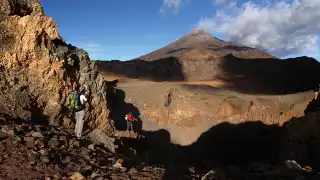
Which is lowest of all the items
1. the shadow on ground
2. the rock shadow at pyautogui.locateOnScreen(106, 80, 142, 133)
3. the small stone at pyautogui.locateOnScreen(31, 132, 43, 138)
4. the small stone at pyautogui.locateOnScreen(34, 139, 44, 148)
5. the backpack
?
the shadow on ground

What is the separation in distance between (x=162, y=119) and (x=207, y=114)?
4.37 metres

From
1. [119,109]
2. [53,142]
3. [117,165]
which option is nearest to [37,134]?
[53,142]

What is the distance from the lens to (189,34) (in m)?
105

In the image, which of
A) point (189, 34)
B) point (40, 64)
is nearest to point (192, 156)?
point (40, 64)

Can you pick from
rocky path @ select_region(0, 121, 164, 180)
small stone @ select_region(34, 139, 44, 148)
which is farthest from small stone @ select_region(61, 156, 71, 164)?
small stone @ select_region(34, 139, 44, 148)

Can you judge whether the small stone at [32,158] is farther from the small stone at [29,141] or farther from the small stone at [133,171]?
the small stone at [133,171]

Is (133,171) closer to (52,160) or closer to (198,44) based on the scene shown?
(52,160)

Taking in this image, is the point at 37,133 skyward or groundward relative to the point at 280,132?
skyward

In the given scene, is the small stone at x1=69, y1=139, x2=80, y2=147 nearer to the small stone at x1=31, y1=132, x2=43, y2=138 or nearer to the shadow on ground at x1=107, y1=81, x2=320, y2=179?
the small stone at x1=31, y1=132, x2=43, y2=138

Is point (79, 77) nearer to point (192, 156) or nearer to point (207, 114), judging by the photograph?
point (192, 156)

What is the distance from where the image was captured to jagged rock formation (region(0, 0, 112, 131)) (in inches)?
426

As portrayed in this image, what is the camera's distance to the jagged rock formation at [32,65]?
10.8m

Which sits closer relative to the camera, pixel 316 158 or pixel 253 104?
pixel 316 158

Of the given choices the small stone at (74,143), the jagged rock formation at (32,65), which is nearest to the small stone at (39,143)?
the small stone at (74,143)
